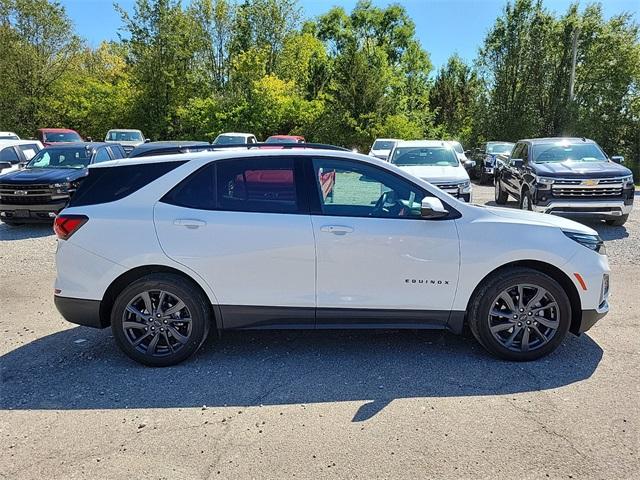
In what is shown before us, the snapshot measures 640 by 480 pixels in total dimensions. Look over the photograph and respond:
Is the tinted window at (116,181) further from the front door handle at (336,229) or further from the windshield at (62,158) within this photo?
the windshield at (62,158)

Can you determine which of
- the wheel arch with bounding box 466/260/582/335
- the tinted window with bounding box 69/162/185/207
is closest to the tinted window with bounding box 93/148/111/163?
the tinted window with bounding box 69/162/185/207

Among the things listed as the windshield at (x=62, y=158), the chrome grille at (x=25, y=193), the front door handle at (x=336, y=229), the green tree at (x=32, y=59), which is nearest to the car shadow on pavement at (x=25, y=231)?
the chrome grille at (x=25, y=193)

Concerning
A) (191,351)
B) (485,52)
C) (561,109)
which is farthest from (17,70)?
(191,351)

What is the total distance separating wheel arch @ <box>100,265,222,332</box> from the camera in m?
4.17

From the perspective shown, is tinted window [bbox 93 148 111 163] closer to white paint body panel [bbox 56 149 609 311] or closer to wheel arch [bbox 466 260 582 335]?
white paint body panel [bbox 56 149 609 311]

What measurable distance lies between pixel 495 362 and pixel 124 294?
9.92 ft

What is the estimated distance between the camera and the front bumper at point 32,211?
10203 millimetres

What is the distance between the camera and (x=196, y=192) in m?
4.22

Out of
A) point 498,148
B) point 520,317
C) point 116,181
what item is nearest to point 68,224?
point 116,181

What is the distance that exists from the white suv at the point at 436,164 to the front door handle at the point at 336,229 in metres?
6.75

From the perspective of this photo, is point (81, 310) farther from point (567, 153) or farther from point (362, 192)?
point (567, 153)

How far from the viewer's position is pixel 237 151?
14.5 feet

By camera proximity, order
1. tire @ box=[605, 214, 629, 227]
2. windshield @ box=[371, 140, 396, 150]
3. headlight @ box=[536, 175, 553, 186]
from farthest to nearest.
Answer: windshield @ box=[371, 140, 396, 150], tire @ box=[605, 214, 629, 227], headlight @ box=[536, 175, 553, 186]

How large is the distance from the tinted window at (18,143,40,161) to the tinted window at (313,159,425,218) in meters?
13.6
